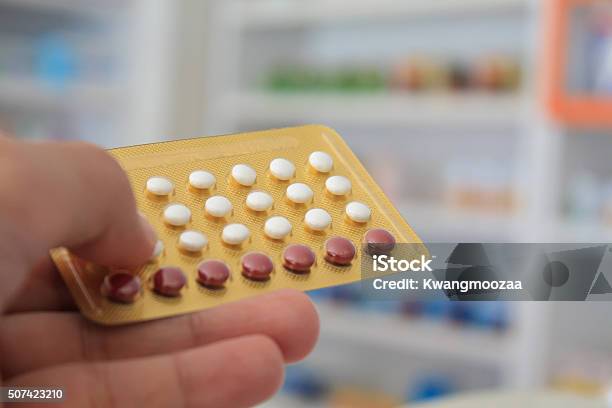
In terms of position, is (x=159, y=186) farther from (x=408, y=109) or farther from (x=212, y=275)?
(x=408, y=109)

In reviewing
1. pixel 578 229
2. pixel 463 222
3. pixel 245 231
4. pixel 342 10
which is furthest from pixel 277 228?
pixel 342 10

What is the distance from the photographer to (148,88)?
193 centimetres

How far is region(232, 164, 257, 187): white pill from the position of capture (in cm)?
42

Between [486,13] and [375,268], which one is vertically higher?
[486,13]

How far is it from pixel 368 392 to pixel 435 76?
2.62 feet

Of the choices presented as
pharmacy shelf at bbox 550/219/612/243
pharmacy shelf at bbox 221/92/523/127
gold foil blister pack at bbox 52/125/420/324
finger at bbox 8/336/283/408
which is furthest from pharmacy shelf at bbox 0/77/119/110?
finger at bbox 8/336/283/408

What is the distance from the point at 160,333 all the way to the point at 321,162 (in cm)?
14

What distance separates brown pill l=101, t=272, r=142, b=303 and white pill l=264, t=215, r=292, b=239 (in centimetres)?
7

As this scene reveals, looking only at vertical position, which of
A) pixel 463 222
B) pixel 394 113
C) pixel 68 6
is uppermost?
pixel 68 6

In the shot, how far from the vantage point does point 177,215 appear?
1.30 feet

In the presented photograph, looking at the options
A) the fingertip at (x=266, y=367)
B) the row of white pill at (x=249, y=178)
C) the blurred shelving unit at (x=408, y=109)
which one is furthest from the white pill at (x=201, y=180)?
the blurred shelving unit at (x=408, y=109)

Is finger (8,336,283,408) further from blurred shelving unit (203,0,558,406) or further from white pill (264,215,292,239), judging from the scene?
blurred shelving unit (203,0,558,406)

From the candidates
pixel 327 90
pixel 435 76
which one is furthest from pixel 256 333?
pixel 327 90

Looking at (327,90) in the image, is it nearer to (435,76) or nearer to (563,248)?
(435,76)
